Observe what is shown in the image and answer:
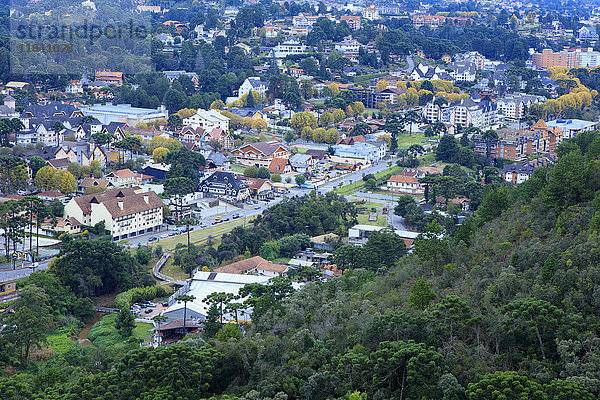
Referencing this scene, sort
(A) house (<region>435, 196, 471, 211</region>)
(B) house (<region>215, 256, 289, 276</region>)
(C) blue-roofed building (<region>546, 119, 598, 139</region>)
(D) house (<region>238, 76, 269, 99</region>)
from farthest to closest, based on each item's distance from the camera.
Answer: (D) house (<region>238, 76, 269, 99</region>), (C) blue-roofed building (<region>546, 119, 598, 139</region>), (A) house (<region>435, 196, 471, 211</region>), (B) house (<region>215, 256, 289, 276</region>)

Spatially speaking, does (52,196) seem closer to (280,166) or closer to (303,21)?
(280,166)

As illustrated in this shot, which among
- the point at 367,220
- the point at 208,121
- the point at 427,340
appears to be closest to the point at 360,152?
the point at 208,121

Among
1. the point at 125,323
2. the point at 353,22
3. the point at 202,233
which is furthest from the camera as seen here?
the point at 353,22

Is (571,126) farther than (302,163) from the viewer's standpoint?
Yes

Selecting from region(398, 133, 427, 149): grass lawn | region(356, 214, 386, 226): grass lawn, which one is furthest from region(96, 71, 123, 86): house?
region(356, 214, 386, 226): grass lawn

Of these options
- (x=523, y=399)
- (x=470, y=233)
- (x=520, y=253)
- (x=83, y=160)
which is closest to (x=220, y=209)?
(x=83, y=160)

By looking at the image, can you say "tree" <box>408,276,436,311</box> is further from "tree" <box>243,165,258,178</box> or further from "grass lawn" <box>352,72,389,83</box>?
"grass lawn" <box>352,72,389,83</box>

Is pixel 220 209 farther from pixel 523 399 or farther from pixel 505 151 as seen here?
pixel 523 399
